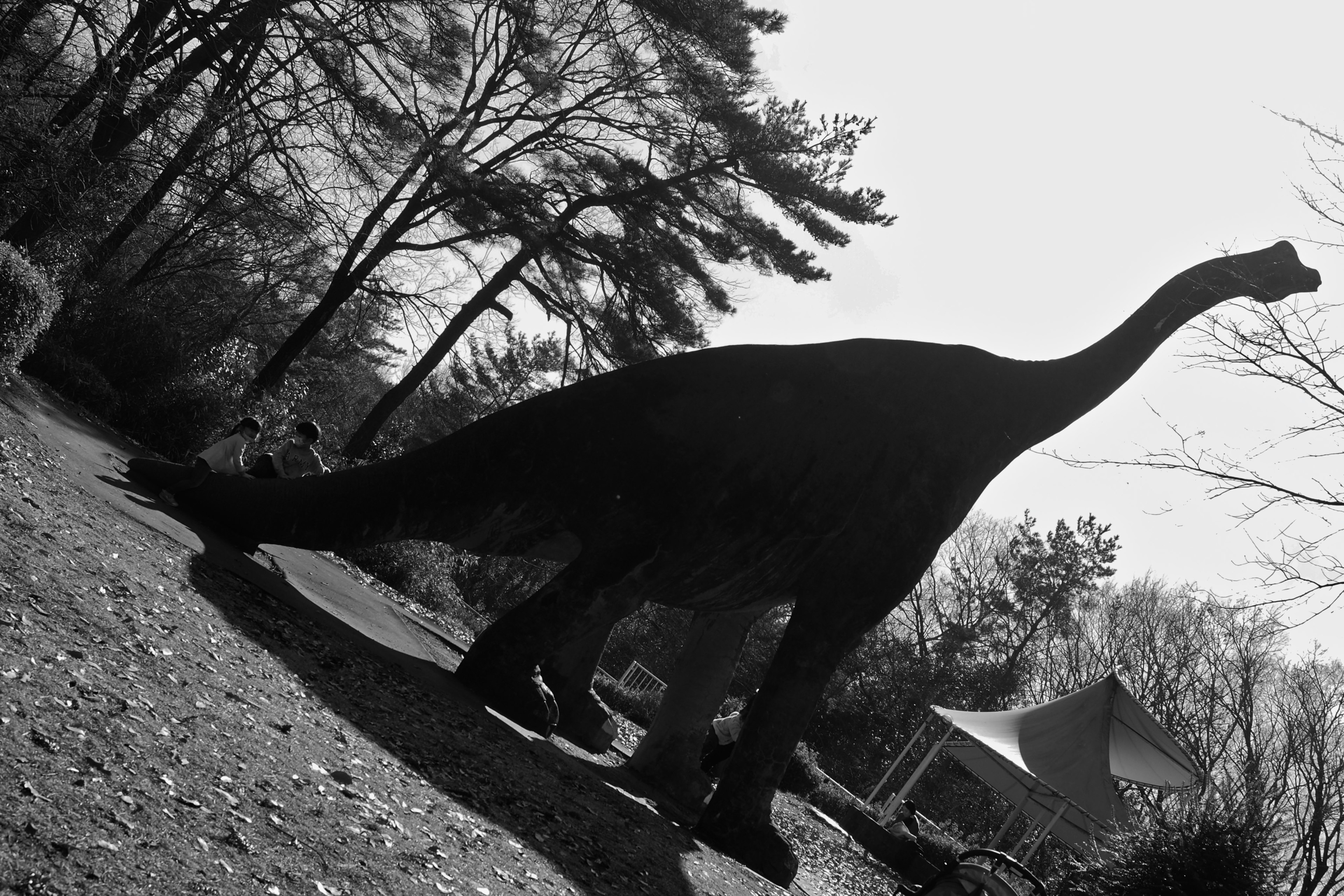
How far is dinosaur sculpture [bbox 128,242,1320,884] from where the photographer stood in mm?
7359

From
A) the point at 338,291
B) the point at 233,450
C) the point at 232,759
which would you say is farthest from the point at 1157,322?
the point at 338,291

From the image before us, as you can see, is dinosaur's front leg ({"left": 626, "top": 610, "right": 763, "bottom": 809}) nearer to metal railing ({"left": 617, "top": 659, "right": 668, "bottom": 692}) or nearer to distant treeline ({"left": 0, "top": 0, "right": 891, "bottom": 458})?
distant treeline ({"left": 0, "top": 0, "right": 891, "bottom": 458})

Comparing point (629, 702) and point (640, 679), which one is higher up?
point (629, 702)

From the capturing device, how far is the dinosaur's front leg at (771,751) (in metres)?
7.15

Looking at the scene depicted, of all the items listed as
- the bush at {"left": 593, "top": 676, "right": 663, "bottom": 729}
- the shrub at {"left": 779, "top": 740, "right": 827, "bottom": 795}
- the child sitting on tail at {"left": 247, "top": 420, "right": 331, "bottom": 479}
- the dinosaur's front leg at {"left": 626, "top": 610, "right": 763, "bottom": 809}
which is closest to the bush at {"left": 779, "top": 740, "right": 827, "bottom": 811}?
the shrub at {"left": 779, "top": 740, "right": 827, "bottom": 795}

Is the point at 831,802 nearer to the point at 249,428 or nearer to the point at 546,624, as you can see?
the point at 546,624

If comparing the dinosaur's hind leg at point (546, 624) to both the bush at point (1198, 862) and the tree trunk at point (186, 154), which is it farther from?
the tree trunk at point (186, 154)

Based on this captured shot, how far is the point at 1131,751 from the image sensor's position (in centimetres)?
1577

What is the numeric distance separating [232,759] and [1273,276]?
882 cm

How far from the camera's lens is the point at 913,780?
1627cm

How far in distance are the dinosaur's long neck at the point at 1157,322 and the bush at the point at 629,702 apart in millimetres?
10481

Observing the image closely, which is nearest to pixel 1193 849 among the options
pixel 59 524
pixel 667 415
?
pixel 667 415

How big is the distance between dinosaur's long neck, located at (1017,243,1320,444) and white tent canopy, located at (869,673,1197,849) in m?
8.51

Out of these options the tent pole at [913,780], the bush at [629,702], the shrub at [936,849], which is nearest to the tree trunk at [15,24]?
the bush at [629,702]
